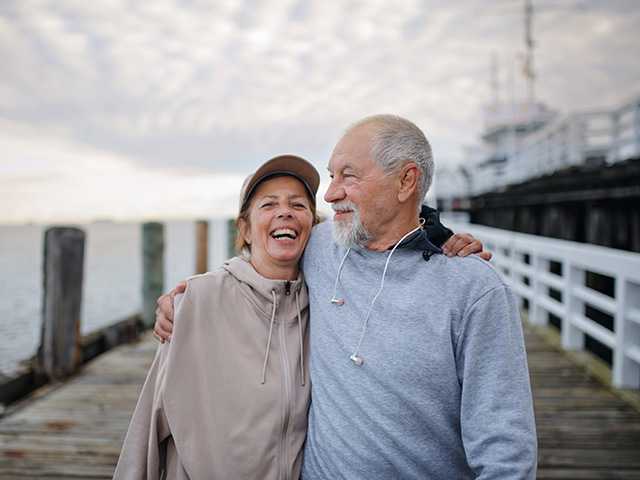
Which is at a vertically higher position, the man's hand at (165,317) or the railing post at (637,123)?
the railing post at (637,123)

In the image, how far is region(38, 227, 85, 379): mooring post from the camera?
504cm

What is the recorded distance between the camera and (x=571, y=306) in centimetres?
546

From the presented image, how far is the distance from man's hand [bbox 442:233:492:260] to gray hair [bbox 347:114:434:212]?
11.1 inches

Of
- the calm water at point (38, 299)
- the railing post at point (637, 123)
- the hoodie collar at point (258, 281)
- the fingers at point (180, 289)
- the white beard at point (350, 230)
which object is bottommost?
the calm water at point (38, 299)

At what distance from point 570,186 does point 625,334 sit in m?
5.11

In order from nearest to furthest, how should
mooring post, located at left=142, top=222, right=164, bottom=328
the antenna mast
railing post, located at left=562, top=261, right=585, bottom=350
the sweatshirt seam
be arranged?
the sweatshirt seam → railing post, located at left=562, top=261, right=585, bottom=350 → mooring post, located at left=142, top=222, right=164, bottom=328 → the antenna mast

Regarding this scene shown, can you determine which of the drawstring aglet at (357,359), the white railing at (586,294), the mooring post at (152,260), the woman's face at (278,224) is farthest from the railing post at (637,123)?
the drawstring aglet at (357,359)

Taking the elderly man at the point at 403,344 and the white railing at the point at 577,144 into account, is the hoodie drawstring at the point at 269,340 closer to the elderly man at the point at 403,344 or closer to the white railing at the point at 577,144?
the elderly man at the point at 403,344

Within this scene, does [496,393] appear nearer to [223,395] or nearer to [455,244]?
[455,244]

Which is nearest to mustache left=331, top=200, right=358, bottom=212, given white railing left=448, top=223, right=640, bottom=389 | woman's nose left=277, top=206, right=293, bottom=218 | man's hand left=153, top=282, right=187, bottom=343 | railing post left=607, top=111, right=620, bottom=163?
woman's nose left=277, top=206, right=293, bottom=218

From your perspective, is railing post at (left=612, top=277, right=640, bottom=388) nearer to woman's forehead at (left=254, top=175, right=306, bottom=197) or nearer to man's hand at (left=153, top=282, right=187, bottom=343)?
woman's forehead at (left=254, top=175, right=306, bottom=197)

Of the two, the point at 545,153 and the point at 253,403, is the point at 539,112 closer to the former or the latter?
the point at 545,153

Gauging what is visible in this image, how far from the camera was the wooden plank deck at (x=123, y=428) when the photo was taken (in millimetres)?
3188

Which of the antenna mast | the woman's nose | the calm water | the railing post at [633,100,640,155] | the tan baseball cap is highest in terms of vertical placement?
the antenna mast
